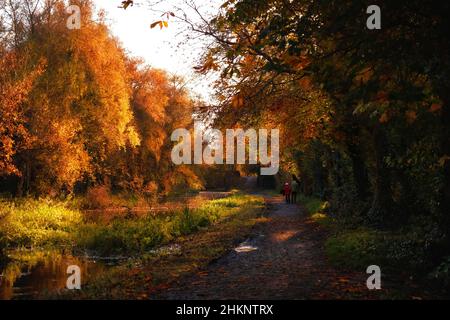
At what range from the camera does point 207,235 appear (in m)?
17.2

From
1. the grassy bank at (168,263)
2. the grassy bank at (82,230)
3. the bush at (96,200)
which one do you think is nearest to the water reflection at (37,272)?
the grassy bank at (168,263)

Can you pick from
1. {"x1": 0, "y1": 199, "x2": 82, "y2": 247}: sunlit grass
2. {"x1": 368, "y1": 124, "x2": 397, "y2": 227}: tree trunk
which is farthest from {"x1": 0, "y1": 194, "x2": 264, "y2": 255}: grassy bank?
{"x1": 368, "y1": 124, "x2": 397, "y2": 227}: tree trunk

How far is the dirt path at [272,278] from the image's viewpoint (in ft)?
26.3

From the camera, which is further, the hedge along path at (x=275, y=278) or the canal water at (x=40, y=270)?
the canal water at (x=40, y=270)

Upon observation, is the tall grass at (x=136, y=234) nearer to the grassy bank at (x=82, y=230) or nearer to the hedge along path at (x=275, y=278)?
the grassy bank at (x=82, y=230)

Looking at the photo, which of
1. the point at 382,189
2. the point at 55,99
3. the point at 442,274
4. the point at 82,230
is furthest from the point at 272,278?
the point at 55,99

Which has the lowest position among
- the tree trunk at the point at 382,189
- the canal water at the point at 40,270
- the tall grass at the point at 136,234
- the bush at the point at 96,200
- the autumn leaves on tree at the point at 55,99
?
the canal water at the point at 40,270

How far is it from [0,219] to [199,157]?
35752 mm

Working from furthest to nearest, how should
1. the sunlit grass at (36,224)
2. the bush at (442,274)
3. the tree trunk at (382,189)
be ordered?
the sunlit grass at (36,224)
the tree trunk at (382,189)
the bush at (442,274)

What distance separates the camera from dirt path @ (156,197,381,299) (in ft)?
26.3

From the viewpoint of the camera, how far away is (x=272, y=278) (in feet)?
31.1

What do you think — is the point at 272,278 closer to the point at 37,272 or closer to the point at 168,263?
the point at 168,263

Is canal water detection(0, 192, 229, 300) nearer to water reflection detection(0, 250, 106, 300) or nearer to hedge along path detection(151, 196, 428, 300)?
water reflection detection(0, 250, 106, 300)

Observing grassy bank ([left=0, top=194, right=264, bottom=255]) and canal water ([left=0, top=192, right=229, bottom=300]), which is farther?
grassy bank ([left=0, top=194, right=264, bottom=255])
